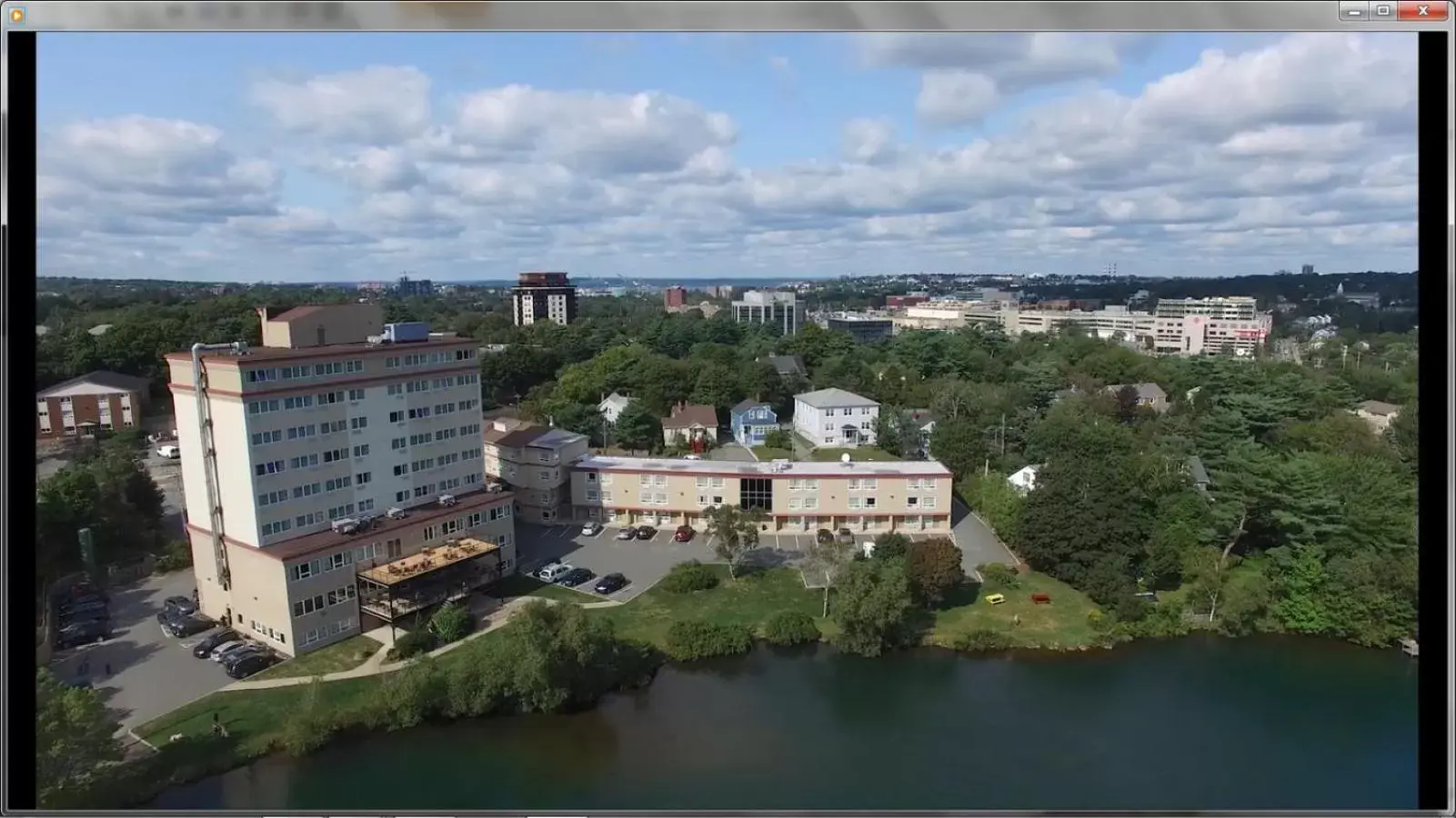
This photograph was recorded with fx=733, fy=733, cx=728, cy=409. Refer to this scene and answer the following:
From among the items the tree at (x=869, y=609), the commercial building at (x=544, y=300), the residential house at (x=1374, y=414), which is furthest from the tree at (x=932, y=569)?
the commercial building at (x=544, y=300)

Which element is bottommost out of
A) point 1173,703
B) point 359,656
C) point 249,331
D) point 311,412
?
point 1173,703

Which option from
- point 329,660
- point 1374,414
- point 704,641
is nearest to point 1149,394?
point 1374,414

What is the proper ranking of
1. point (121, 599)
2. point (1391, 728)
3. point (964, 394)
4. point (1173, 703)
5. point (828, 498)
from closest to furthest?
1. point (1391, 728)
2. point (1173, 703)
3. point (121, 599)
4. point (828, 498)
5. point (964, 394)

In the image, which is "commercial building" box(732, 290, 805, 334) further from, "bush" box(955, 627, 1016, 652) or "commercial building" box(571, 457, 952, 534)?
"bush" box(955, 627, 1016, 652)

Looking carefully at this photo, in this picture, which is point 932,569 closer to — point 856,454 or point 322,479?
point 856,454

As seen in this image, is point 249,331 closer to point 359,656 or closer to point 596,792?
point 359,656

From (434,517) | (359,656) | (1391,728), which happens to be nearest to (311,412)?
(434,517)

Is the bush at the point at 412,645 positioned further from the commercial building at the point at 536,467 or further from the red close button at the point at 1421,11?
the red close button at the point at 1421,11
